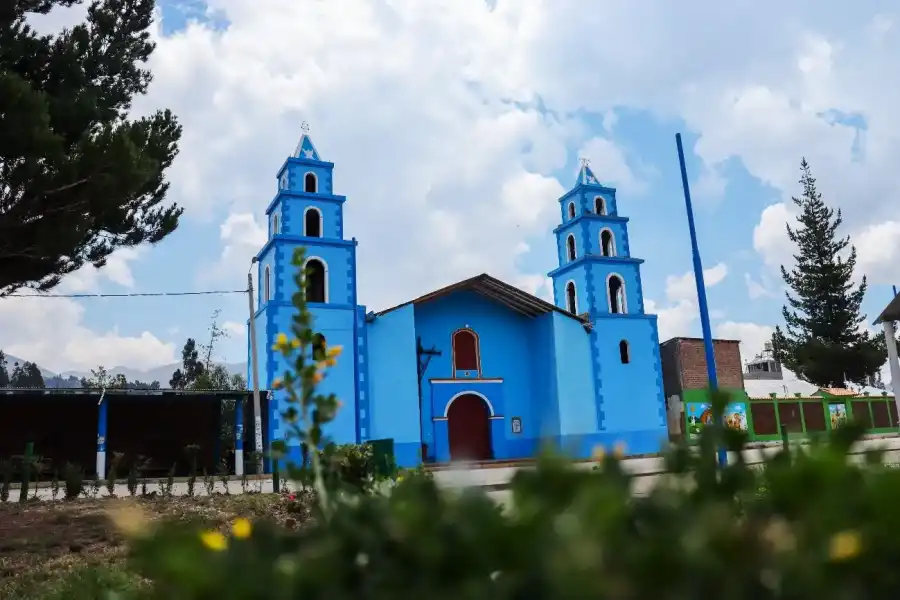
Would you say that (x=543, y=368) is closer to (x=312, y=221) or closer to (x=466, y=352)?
(x=466, y=352)

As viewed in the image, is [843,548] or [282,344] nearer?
[843,548]

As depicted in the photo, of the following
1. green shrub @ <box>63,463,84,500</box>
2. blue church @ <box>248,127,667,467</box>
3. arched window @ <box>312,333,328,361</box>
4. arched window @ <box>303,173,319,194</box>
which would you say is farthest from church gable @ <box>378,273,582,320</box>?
arched window @ <box>312,333,328,361</box>

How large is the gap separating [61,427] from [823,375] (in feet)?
108

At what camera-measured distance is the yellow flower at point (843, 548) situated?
0.80 meters

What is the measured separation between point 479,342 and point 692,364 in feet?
38.0

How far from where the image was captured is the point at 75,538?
7250 mm

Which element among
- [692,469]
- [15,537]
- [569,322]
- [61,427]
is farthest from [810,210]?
[692,469]

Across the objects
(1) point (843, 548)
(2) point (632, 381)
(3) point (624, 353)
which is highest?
(3) point (624, 353)

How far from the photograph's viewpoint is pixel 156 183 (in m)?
9.62

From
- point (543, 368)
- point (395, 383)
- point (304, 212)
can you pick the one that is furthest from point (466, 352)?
point (304, 212)

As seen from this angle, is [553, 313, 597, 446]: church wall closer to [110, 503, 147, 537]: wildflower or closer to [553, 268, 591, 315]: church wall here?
[553, 268, 591, 315]: church wall

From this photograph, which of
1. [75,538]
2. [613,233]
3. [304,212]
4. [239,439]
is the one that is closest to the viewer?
[75,538]

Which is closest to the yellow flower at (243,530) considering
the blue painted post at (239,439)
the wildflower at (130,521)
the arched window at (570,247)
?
the wildflower at (130,521)

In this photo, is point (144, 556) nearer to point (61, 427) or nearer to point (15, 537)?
point (15, 537)
